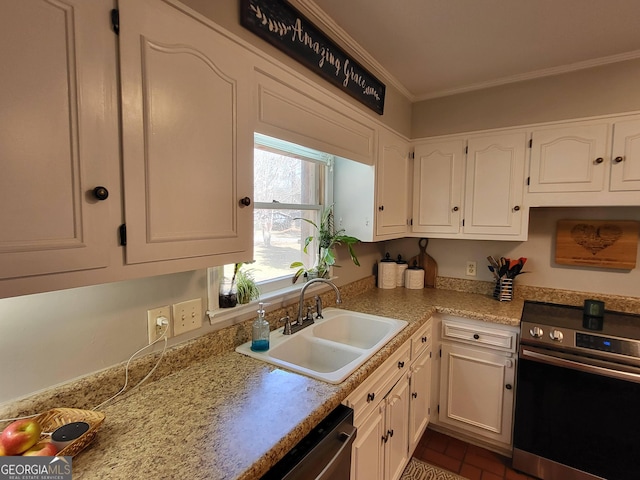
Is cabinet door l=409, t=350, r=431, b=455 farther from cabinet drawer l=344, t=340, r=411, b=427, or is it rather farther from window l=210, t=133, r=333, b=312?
window l=210, t=133, r=333, b=312

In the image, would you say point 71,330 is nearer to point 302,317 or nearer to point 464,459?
point 302,317

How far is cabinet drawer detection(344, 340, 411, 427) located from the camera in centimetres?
121

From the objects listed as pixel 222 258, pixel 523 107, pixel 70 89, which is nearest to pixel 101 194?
pixel 70 89

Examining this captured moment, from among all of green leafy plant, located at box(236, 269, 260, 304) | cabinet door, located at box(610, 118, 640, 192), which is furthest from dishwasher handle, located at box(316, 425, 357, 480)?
cabinet door, located at box(610, 118, 640, 192)

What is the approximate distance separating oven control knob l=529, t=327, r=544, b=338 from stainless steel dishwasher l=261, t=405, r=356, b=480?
1264 mm

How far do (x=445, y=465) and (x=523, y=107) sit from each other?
7.64 feet

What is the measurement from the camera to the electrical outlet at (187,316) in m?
1.17

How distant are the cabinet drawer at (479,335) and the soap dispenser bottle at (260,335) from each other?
1.29m

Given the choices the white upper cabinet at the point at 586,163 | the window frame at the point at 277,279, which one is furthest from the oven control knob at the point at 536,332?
the window frame at the point at 277,279

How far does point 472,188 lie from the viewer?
226cm

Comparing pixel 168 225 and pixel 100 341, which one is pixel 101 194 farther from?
pixel 100 341

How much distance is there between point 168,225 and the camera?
880mm

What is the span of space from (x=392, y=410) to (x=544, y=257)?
1.57 metres

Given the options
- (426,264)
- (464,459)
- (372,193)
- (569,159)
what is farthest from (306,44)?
(464,459)
